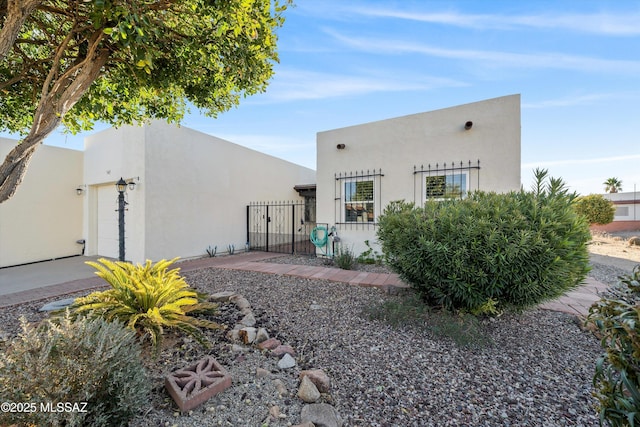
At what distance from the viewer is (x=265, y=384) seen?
6.70ft

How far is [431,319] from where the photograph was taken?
3.15m

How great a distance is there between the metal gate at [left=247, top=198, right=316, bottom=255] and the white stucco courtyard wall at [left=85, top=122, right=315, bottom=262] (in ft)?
1.34

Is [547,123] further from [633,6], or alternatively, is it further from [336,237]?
[336,237]

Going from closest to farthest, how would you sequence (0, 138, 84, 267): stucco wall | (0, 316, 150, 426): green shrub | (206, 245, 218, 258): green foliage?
(0, 316, 150, 426): green shrub < (0, 138, 84, 267): stucco wall < (206, 245, 218, 258): green foliage

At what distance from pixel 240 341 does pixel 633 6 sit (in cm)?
677

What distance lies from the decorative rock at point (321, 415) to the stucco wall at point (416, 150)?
17.8 feet

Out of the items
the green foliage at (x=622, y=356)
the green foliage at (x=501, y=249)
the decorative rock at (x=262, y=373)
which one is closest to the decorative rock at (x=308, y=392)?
the decorative rock at (x=262, y=373)

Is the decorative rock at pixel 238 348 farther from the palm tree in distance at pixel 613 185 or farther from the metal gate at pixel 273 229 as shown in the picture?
the palm tree in distance at pixel 613 185

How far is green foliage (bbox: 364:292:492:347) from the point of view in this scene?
276cm

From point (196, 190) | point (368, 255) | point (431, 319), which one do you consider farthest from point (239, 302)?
point (196, 190)

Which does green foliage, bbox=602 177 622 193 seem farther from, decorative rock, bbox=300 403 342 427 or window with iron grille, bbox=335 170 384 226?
decorative rock, bbox=300 403 342 427

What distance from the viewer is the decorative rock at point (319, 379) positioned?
204cm

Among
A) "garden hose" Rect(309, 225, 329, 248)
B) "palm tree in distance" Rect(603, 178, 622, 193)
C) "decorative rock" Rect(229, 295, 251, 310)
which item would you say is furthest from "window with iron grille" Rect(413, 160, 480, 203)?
"palm tree in distance" Rect(603, 178, 622, 193)

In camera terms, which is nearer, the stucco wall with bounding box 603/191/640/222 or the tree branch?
the tree branch
